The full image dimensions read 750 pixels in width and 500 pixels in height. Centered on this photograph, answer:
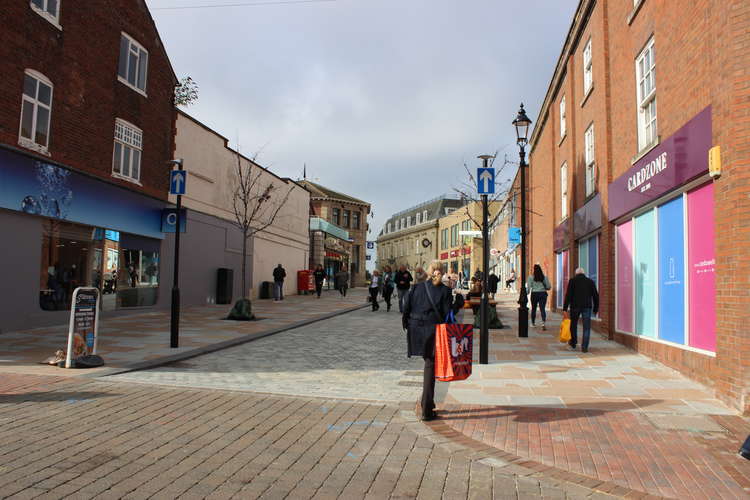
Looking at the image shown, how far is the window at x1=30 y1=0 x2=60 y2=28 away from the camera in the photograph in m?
12.3

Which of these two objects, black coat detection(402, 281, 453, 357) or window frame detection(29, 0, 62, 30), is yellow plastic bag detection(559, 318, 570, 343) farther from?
window frame detection(29, 0, 62, 30)

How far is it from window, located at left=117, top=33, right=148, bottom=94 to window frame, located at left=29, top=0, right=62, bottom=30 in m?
2.56

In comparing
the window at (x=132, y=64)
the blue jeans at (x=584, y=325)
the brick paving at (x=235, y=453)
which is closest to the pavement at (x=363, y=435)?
the brick paving at (x=235, y=453)

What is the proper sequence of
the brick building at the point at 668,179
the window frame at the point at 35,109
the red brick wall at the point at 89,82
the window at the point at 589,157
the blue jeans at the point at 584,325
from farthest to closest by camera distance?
the window at the point at 589,157 < the window frame at the point at 35,109 < the red brick wall at the point at 89,82 < the blue jeans at the point at 584,325 < the brick building at the point at 668,179

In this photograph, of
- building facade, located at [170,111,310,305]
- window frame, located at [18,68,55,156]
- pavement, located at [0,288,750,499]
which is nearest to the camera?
pavement, located at [0,288,750,499]

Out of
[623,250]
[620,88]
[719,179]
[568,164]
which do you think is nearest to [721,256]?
[719,179]

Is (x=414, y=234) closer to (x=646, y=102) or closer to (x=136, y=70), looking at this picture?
(x=136, y=70)

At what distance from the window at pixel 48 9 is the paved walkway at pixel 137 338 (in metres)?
7.22

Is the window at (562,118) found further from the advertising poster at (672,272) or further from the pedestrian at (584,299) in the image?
the advertising poster at (672,272)

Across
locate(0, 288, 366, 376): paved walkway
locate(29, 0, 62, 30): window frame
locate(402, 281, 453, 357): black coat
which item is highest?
locate(29, 0, 62, 30): window frame

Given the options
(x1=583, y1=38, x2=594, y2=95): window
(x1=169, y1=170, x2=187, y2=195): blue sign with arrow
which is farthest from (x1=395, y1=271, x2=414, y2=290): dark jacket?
(x1=169, y1=170, x2=187, y2=195): blue sign with arrow

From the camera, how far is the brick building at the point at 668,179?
613 cm

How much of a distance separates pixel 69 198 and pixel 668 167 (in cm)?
1297

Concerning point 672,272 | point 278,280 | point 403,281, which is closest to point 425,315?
point 672,272
